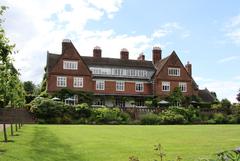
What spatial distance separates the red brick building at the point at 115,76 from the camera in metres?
65.1

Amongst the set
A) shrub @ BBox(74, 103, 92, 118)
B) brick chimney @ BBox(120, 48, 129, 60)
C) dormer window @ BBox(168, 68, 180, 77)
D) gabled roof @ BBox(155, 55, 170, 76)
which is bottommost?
shrub @ BBox(74, 103, 92, 118)

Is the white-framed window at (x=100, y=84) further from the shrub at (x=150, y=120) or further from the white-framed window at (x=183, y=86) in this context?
the shrub at (x=150, y=120)

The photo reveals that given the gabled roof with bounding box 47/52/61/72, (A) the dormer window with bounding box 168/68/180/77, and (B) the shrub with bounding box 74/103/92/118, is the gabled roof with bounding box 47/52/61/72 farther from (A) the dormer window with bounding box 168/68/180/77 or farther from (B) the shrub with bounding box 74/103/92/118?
(A) the dormer window with bounding box 168/68/180/77

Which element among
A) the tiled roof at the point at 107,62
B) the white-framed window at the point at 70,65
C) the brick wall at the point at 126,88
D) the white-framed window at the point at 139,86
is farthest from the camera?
the white-framed window at the point at 139,86

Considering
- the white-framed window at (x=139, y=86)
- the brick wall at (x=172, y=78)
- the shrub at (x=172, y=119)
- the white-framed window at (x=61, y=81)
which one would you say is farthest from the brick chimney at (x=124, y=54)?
the shrub at (x=172, y=119)

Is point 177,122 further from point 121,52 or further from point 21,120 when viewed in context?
point 21,120

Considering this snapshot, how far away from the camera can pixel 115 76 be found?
70.3 m

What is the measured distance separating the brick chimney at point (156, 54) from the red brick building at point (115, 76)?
1153 millimetres

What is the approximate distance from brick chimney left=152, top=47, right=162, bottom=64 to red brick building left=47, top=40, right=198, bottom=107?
1.15 metres

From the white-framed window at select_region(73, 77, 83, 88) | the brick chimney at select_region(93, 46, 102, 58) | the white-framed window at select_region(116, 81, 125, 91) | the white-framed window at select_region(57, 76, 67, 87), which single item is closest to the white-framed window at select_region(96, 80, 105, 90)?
the white-framed window at select_region(116, 81, 125, 91)

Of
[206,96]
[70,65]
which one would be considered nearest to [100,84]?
Answer: [70,65]

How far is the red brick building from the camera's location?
214ft

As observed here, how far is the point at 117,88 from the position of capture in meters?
69.7

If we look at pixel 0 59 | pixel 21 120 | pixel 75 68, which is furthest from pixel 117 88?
pixel 0 59
